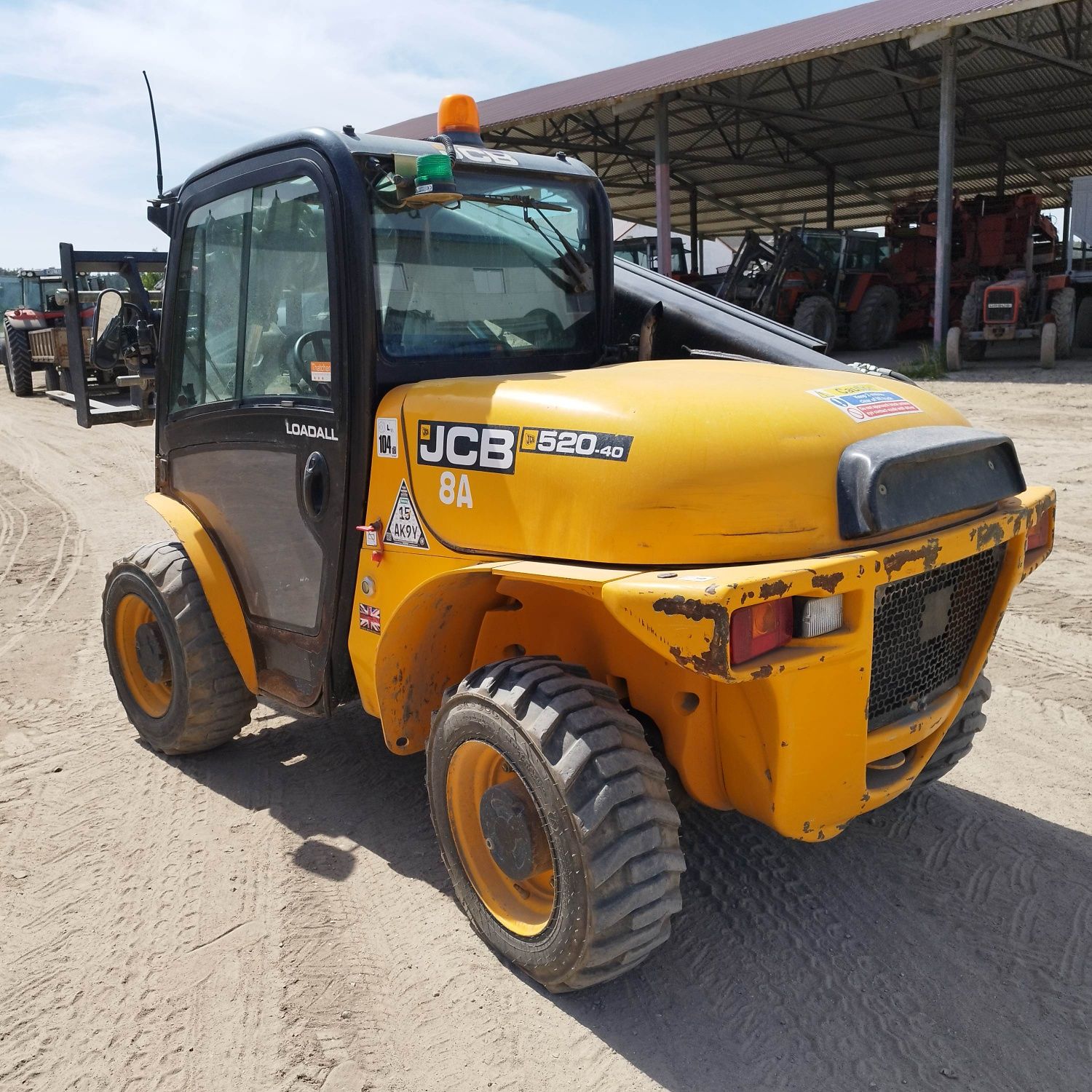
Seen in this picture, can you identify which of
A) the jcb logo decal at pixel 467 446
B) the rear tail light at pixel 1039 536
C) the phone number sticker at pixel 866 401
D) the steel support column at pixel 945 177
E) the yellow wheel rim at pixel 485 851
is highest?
the steel support column at pixel 945 177

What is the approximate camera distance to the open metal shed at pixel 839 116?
15.8 m

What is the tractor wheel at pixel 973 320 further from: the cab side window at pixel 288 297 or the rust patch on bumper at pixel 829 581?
the rust patch on bumper at pixel 829 581

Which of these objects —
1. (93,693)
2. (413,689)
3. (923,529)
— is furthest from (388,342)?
(93,693)

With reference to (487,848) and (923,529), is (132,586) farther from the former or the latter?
(923,529)

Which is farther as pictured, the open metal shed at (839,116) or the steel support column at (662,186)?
the steel support column at (662,186)

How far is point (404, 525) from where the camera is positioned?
304 cm

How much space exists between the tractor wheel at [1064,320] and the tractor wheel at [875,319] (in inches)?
140

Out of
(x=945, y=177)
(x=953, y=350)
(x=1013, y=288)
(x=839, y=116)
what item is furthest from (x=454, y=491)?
(x=839, y=116)

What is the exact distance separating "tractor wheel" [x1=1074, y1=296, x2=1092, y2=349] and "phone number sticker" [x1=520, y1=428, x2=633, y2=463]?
16.5m

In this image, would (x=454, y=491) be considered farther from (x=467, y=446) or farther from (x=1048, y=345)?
(x=1048, y=345)

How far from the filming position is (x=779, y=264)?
18.1 m

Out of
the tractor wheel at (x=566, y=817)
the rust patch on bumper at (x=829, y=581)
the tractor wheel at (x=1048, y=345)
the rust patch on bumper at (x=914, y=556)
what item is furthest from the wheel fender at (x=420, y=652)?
the tractor wheel at (x=1048, y=345)

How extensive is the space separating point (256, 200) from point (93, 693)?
2.75m

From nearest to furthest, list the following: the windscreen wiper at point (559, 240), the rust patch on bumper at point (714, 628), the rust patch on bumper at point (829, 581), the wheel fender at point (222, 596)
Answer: the rust patch on bumper at point (714, 628), the rust patch on bumper at point (829, 581), the windscreen wiper at point (559, 240), the wheel fender at point (222, 596)
